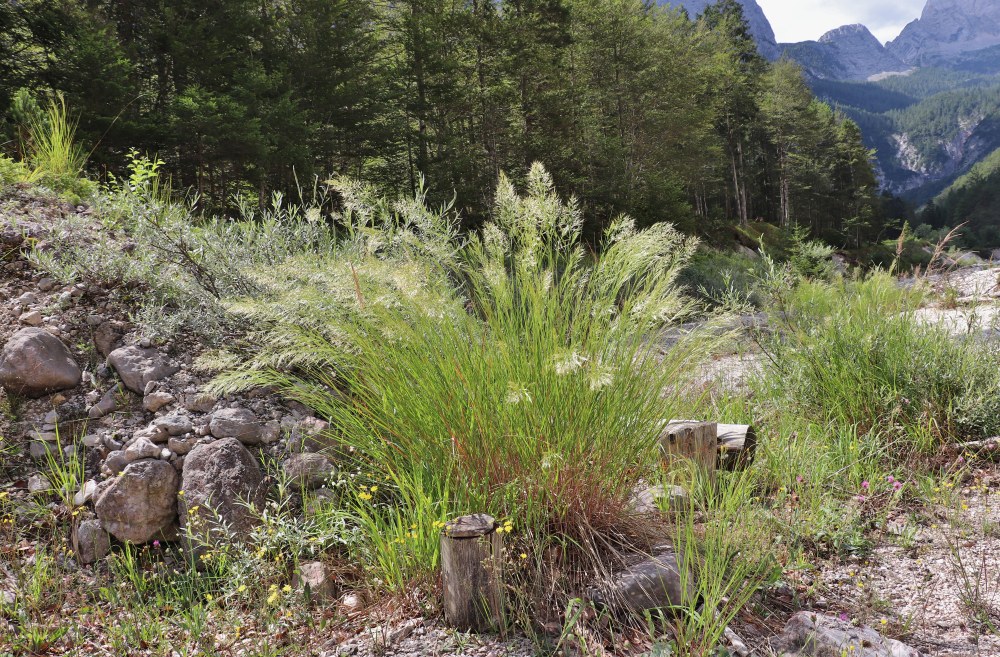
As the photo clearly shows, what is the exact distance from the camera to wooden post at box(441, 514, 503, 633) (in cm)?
159

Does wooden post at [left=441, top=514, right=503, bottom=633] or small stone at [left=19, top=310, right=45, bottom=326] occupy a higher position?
small stone at [left=19, top=310, right=45, bottom=326]

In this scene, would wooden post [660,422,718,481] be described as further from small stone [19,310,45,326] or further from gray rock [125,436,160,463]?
small stone [19,310,45,326]

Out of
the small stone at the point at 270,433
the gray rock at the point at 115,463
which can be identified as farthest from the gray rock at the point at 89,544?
the small stone at the point at 270,433

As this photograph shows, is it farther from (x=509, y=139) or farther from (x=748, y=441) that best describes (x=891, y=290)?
(x=509, y=139)

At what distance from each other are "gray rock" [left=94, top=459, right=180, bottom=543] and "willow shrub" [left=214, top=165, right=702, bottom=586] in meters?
0.61

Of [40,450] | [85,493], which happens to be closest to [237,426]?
[85,493]

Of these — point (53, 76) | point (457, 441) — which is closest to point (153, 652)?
point (457, 441)

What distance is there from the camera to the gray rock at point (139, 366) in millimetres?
2771

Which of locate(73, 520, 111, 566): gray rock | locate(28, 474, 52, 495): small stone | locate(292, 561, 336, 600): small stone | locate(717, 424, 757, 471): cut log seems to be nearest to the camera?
locate(292, 561, 336, 600): small stone

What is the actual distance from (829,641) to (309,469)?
192 cm

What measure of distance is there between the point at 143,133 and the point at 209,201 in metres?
1.23

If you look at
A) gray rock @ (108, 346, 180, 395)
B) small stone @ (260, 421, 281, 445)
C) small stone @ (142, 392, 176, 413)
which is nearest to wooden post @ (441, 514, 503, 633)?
small stone @ (260, 421, 281, 445)

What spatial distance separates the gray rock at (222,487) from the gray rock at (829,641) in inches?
73.5

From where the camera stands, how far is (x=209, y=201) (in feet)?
29.5
